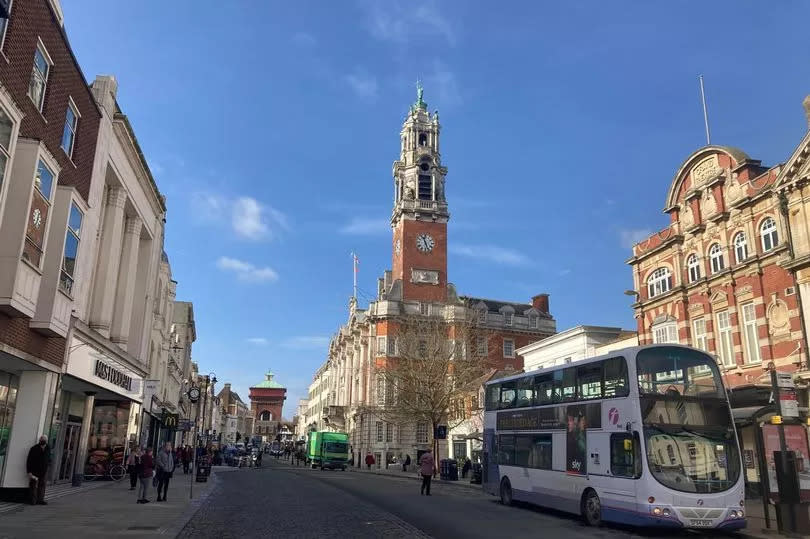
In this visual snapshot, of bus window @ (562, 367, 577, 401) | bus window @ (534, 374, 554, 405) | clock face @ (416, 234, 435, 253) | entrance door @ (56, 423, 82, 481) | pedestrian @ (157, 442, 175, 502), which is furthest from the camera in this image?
clock face @ (416, 234, 435, 253)

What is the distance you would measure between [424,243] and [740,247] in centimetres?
5099

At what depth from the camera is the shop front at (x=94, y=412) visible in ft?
72.6

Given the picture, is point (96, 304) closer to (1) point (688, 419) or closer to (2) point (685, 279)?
(1) point (688, 419)

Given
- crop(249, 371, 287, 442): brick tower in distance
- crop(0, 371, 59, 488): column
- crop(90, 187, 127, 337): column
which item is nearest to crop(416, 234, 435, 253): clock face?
crop(90, 187, 127, 337): column

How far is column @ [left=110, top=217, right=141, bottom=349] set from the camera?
28.0 meters

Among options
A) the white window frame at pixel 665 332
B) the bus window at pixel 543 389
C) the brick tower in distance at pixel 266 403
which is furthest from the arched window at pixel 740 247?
the brick tower in distance at pixel 266 403

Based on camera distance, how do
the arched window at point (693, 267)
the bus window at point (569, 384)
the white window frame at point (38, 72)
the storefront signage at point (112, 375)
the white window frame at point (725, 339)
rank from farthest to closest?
the arched window at point (693, 267), the white window frame at point (725, 339), the storefront signage at point (112, 375), the bus window at point (569, 384), the white window frame at point (38, 72)

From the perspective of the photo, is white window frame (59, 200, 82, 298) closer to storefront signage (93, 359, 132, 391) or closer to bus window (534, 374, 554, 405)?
storefront signage (93, 359, 132, 391)

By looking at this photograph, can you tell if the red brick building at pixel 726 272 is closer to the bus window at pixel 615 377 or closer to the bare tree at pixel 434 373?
the bus window at pixel 615 377

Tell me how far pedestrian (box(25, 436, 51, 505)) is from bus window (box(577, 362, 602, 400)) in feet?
46.8

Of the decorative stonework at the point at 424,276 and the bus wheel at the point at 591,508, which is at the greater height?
the decorative stonework at the point at 424,276

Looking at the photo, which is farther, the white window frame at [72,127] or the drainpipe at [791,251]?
the drainpipe at [791,251]

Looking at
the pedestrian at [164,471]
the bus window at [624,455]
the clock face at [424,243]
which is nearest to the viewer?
the bus window at [624,455]

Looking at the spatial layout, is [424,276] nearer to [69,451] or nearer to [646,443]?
[69,451]
